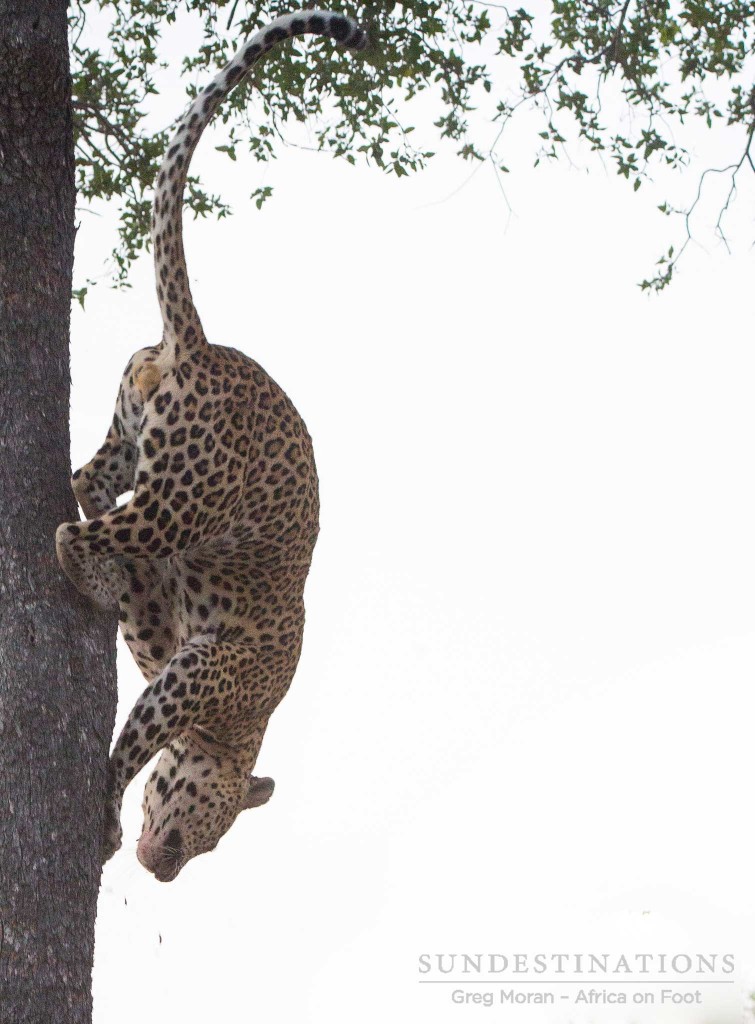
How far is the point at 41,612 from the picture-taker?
3.95 metres

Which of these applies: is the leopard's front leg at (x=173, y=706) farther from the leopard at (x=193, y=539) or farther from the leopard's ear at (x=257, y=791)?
the leopard's ear at (x=257, y=791)

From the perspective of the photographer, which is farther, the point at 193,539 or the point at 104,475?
the point at 104,475

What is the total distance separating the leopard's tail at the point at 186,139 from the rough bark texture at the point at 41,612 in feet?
1.19

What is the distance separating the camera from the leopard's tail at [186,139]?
4320 mm

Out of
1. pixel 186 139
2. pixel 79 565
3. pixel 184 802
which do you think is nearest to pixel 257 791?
pixel 184 802

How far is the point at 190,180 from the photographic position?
7375 millimetres

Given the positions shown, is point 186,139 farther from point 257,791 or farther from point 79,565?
point 257,791

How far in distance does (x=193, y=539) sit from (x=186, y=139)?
136cm

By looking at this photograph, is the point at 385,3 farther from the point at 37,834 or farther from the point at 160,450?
the point at 37,834

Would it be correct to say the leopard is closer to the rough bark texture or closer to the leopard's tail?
the leopard's tail

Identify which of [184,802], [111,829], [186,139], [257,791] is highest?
[186,139]

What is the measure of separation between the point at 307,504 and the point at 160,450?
0.74m

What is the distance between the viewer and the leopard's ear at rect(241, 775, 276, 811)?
18.0 ft

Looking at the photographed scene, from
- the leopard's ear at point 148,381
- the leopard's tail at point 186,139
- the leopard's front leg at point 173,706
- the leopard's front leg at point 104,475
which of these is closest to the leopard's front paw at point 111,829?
the leopard's front leg at point 173,706
